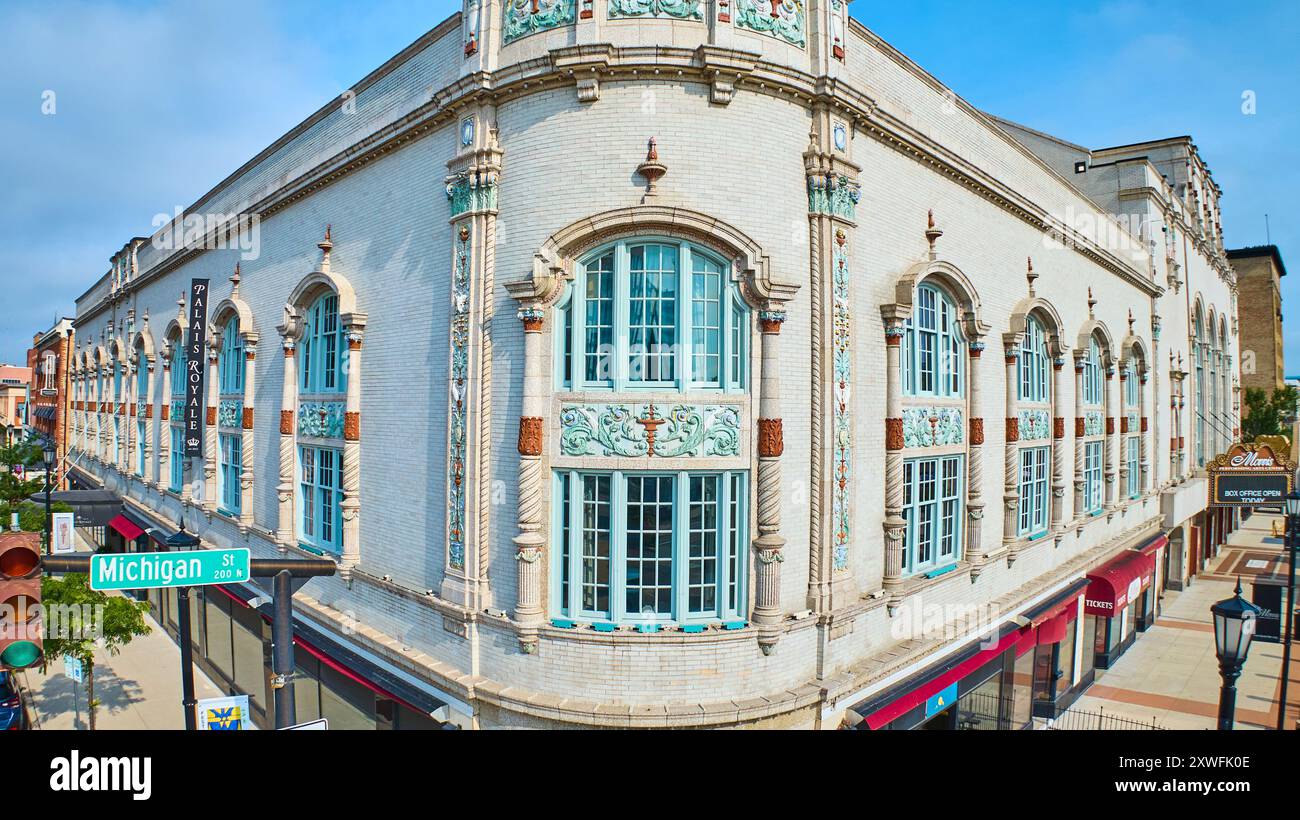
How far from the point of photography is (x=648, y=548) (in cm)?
959

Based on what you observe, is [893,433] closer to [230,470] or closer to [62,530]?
[230,470]

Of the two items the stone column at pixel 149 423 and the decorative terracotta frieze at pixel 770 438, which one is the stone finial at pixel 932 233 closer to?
the decorative terracotta frieze at pixel 770 438

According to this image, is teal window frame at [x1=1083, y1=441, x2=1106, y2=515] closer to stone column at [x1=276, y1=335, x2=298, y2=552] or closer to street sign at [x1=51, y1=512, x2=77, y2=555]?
stone column at [x1=276, y1=335, x2=298, y2=552]

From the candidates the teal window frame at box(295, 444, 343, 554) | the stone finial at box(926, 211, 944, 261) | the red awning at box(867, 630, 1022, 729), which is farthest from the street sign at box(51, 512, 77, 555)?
the stone finial at box(926, 211, 944, 261)

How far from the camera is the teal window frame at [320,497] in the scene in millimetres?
13539

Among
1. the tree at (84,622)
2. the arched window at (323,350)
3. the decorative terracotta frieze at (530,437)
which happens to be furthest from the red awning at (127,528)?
the decorative terracotta frieze at (530,437)

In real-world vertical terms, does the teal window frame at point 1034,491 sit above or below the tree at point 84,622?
above

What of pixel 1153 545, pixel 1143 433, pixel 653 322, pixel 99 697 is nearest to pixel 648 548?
pixel 653 322

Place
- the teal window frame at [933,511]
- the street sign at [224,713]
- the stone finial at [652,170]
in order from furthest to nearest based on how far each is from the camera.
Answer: the teal window frame at [933,511], the stone finial at [652,170], the street sign at [224,713]

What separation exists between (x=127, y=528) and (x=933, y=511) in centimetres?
2707

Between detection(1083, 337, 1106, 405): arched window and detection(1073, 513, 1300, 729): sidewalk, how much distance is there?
776 cm

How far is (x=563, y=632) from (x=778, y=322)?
207 inches

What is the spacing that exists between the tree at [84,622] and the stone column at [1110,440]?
25934 mm
